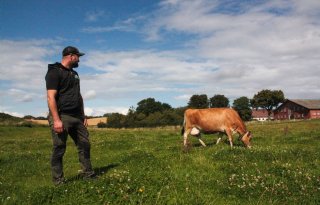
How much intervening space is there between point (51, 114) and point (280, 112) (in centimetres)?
16618

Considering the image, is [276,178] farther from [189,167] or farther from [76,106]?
[76,106]

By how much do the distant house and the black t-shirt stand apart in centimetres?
14431

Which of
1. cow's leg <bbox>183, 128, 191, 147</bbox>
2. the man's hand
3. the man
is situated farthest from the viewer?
cow's leg <bbox>183, 128, 191, 147</bbox>

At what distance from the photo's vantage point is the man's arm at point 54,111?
9.26 m

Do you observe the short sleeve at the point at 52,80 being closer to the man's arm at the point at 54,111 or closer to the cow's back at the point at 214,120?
the man's arm at the point at 54,111

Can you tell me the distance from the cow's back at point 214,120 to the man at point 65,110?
10807 millimetres

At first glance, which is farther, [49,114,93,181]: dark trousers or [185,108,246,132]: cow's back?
[185,108,246,132]: cow's back

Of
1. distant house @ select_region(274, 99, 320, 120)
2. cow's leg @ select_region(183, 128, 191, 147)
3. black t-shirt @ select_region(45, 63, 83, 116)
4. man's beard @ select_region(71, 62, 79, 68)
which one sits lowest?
cow's leg @ select_region(183, 128, 191, 147)

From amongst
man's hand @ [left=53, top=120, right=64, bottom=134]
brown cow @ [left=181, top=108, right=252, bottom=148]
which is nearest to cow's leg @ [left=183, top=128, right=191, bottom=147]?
brown cow @ [left=181, top=108, right=252, bottom=148]

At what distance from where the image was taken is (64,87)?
386 inches

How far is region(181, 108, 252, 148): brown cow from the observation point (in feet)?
64.3

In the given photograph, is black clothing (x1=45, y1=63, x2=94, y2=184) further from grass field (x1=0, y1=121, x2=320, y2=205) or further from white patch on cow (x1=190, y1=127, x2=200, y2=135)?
white patch on cow (x1=190, y1=127, x2=200, y2=135)

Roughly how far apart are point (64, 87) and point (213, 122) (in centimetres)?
1167

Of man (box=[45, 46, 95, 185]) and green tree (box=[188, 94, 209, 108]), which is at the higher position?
green tree (box=[188, 94, 209, 108])
